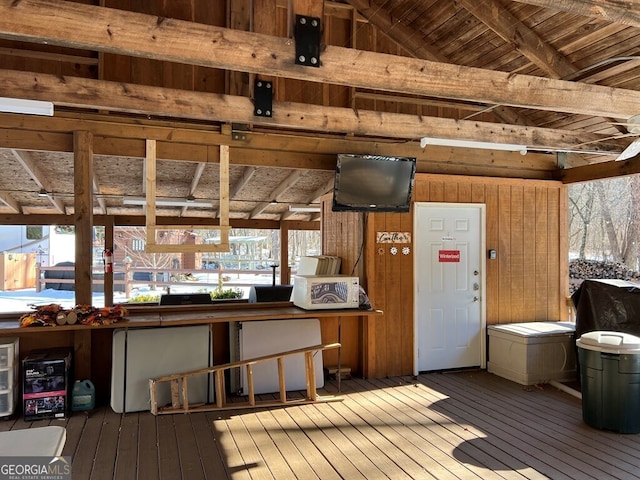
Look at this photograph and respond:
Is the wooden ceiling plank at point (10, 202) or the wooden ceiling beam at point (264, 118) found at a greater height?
the wooden ceiling beam at point (264, 118)

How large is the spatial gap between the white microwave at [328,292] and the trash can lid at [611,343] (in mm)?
2088

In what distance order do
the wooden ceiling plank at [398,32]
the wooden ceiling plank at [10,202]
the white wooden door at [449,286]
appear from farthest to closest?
1. the wooden ceiling plank at [10,202]
2. the white wooden door at [449,286]
3. the wooden ceiling plank at [398,32]

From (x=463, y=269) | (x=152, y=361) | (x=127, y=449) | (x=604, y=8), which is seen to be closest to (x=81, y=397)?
(x=152, y=361)

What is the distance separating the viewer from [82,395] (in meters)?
4.14

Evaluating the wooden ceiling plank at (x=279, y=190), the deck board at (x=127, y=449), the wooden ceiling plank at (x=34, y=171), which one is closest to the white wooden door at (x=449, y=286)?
the wooden ceiling plank at (x=279, y=190)

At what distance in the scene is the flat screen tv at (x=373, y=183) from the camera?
4.94 m

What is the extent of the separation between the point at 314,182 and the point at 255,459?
4.29 metres

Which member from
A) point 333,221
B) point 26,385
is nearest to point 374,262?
point 333,221

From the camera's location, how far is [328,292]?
4.80 m

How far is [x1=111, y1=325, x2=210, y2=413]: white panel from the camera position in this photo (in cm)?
415

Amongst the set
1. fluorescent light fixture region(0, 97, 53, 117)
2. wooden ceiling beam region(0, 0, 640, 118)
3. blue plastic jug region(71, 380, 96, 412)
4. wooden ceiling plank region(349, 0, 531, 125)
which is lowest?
blue plastic jug region(71, 380, 96, 412)

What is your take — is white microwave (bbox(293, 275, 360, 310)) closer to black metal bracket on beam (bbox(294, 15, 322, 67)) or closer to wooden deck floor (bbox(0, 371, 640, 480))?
A: wooden deck floor (bbox(0, 371, 640, 480))

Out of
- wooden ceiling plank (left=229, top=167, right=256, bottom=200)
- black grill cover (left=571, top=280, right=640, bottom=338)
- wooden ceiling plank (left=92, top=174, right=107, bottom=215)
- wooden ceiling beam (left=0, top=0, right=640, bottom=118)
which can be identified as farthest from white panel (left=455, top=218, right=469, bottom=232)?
wooden ceiling plank (left=92, top=174, right=107, bottom=215)

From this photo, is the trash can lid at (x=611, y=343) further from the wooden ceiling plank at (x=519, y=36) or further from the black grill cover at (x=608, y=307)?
the wooden ceiling plank at (x=519, y=36)
